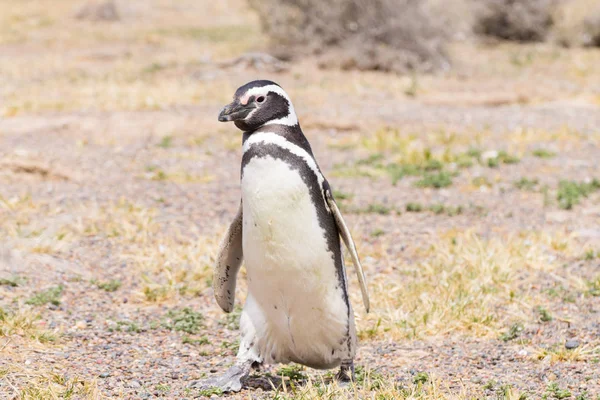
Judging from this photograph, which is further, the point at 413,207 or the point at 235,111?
the point at 413,207

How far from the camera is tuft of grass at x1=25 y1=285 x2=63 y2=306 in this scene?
16.0ft

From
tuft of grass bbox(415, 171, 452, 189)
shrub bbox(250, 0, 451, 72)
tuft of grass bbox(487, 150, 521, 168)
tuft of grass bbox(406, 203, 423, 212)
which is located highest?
shrub bbox(250, 0, 451, 72)

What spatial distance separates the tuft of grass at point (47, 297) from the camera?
4865 millimetres

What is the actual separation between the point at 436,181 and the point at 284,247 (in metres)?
4.73

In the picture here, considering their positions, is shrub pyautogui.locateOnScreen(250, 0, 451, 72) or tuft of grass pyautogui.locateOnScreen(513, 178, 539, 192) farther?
shrub pyautogui.locateOnScreen(250, 0, 451, 72)

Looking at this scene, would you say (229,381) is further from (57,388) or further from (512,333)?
(512,333)

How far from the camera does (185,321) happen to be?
4875mm

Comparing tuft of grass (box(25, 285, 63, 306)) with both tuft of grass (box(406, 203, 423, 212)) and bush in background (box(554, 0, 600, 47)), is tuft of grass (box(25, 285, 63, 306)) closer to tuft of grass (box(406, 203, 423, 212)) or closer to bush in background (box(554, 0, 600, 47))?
tuft of grass (box(406, 203, 423, 212))

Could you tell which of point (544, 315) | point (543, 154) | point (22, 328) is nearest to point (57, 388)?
point (22, 328)

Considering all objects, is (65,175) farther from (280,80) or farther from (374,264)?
(280,80)

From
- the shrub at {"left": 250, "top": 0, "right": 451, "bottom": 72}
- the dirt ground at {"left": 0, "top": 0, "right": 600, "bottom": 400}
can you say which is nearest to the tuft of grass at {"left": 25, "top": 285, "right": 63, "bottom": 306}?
the dirt ground at {"left": 0, "top": 0, "right": 600, "bottom": 400}

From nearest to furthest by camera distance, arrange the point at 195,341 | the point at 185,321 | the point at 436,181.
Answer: the point at 195,341, the point at 185,321, the point at 436,181

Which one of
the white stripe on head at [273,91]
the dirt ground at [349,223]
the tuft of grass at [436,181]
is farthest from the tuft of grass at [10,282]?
the tuft of grass at [436,181]

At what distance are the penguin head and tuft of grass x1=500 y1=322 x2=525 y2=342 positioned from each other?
1872mm
